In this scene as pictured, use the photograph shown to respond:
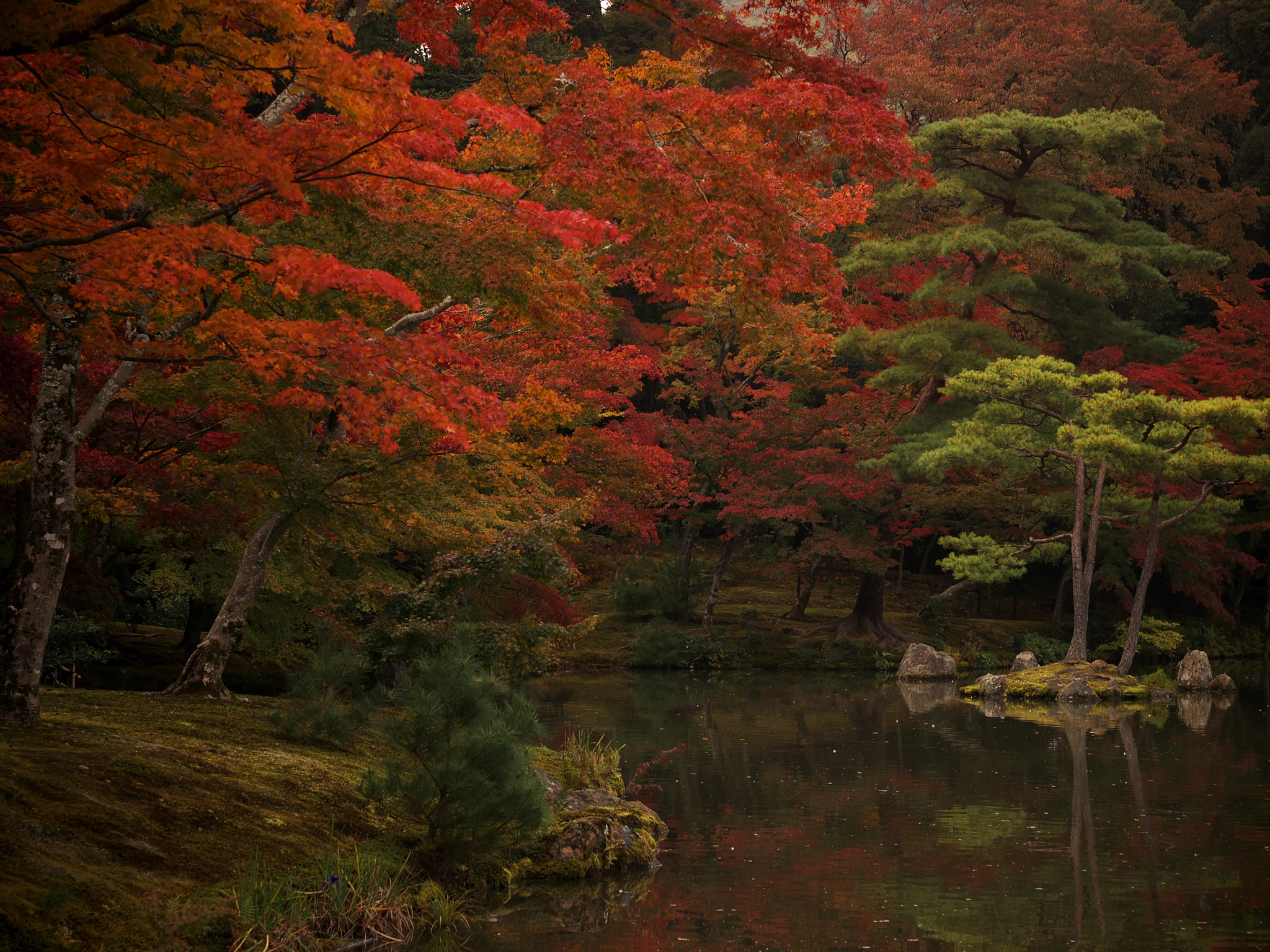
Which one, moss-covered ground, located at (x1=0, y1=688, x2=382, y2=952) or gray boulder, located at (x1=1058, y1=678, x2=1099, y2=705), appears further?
gray boulder, located at (x1=1058, y1=678, x2=1099, y2=705)

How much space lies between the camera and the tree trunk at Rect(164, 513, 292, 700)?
400 inches

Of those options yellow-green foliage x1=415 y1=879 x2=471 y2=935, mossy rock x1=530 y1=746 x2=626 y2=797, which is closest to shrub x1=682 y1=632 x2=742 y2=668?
mossy rock x1=530 y1=746 x2=626 y2=797

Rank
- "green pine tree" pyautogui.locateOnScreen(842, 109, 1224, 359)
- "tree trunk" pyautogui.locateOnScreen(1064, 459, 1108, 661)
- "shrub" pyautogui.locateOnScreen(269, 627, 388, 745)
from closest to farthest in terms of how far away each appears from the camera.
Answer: "shrub" pyautogui.locateOnScreen(269, 627, 388, 745) → "tree trunk" pyautogui.locateOnScreen(1064, 459, 1108, 661) → "green pine tree" pyautogui.locateOnScreen(842, 109, 1224, 359)

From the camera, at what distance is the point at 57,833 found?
18.2 ft

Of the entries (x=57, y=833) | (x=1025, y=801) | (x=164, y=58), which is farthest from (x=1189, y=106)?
(x=57, y=833)

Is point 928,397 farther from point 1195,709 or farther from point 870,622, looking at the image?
point 1195,709

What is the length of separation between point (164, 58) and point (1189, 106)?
2945 centimetres

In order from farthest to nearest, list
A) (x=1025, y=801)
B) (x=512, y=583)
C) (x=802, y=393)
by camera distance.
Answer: (x=802, y=393) < (x=512, y=583) < (x=1025, y=801)

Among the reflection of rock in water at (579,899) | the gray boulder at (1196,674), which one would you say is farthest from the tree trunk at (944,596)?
the reflection of rock in water at (579,899)

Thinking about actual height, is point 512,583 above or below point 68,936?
above

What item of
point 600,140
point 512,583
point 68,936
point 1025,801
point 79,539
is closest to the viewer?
point 68,936

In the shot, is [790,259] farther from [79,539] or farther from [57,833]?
[79,539]

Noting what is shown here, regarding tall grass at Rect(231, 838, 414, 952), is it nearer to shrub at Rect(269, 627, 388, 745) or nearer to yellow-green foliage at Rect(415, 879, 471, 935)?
yellow-green foliage at Rect(415, 879, 471, 935)

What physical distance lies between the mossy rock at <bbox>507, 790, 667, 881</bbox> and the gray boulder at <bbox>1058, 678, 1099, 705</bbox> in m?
13.3
